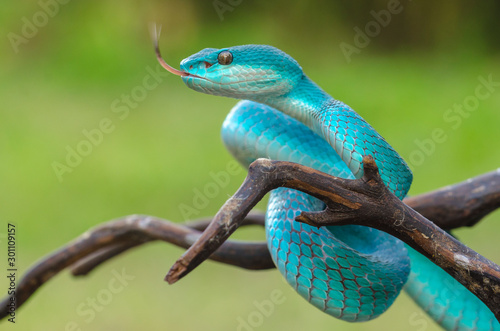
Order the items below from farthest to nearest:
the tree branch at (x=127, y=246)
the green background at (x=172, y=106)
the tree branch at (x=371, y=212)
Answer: the green background at (x=172, y=106)
the tree branch at (x=127, y=246)
the tree branch at (x=371, y=212)

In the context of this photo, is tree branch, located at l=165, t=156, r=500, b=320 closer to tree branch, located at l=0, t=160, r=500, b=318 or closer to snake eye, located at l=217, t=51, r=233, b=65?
snake eye, located at l=217, t=51, r=233, b=65

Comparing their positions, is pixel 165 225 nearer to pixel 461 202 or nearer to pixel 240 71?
pixel 240 71

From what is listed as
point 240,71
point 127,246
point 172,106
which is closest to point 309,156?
point 240,71

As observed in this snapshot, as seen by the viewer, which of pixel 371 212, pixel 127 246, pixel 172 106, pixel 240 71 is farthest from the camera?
pixel 172 106

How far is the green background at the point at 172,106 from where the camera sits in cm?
229

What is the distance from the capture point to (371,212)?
579 millimetres

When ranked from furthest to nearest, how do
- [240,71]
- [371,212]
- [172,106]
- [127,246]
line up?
[172,106] < [127,246] < [240,71] < [371,212]

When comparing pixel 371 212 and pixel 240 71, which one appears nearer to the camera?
pixel 371 212

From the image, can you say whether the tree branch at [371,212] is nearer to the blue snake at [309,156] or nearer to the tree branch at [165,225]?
the blue snake at [309,156]

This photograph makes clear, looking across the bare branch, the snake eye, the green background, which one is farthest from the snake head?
the green background

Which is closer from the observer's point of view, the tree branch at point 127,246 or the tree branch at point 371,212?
the tree branch at point 371,212

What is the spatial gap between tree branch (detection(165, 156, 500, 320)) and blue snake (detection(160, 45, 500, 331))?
0.12m

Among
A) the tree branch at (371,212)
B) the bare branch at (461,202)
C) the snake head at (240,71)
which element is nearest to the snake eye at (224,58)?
the snake head at (240,71)

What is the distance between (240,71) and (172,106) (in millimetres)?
2106
